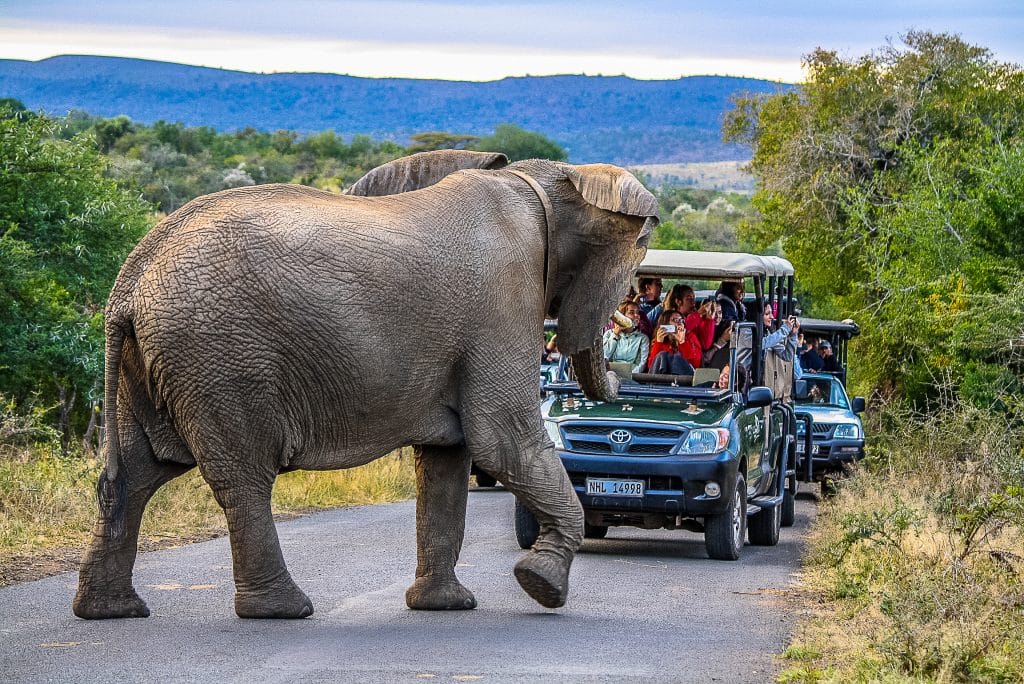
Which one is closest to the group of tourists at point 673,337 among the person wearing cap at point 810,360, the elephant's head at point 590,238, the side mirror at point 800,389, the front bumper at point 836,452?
the side mirror at point 800,389

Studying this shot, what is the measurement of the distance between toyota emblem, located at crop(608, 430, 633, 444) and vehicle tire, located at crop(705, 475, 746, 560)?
36.0 inches

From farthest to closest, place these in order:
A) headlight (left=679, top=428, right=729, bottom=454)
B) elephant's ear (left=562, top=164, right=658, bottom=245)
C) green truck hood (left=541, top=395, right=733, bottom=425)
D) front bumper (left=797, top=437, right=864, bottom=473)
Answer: front bumper (left=797, top=437, right=864, bottom=473), green truck hood (left=541, top=395, right=733, bottom=425), headlight (left=679, top=428, right=729, bottom=454), elephant's ear (left=562, top=164, right=658, bottom=245)

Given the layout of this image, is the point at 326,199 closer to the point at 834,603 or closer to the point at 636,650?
the point at 636,650

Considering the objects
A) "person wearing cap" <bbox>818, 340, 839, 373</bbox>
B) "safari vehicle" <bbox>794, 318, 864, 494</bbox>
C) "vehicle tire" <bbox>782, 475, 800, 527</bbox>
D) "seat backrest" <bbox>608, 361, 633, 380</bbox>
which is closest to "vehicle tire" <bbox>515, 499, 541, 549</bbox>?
"seat backrest" <bbox>608, 361, 633, 380</bbox>

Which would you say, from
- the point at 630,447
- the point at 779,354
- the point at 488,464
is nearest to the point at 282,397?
the point at 488,464

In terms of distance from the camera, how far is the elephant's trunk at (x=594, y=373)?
36.7 ft

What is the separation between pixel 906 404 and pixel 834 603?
13.0 metres

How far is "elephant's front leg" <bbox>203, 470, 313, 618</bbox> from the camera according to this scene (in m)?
9.18

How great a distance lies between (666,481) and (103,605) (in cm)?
561

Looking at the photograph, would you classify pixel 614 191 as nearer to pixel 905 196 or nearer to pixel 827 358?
pixel 827 358

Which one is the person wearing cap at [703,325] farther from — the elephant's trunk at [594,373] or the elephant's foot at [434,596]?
the elephant's foot at [434,596]

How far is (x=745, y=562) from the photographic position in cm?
1417

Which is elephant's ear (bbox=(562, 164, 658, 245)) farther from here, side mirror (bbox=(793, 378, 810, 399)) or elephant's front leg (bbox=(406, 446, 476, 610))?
side mirror (bbox=(793, 378, 810, 399))

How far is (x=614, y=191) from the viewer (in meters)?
10.6
